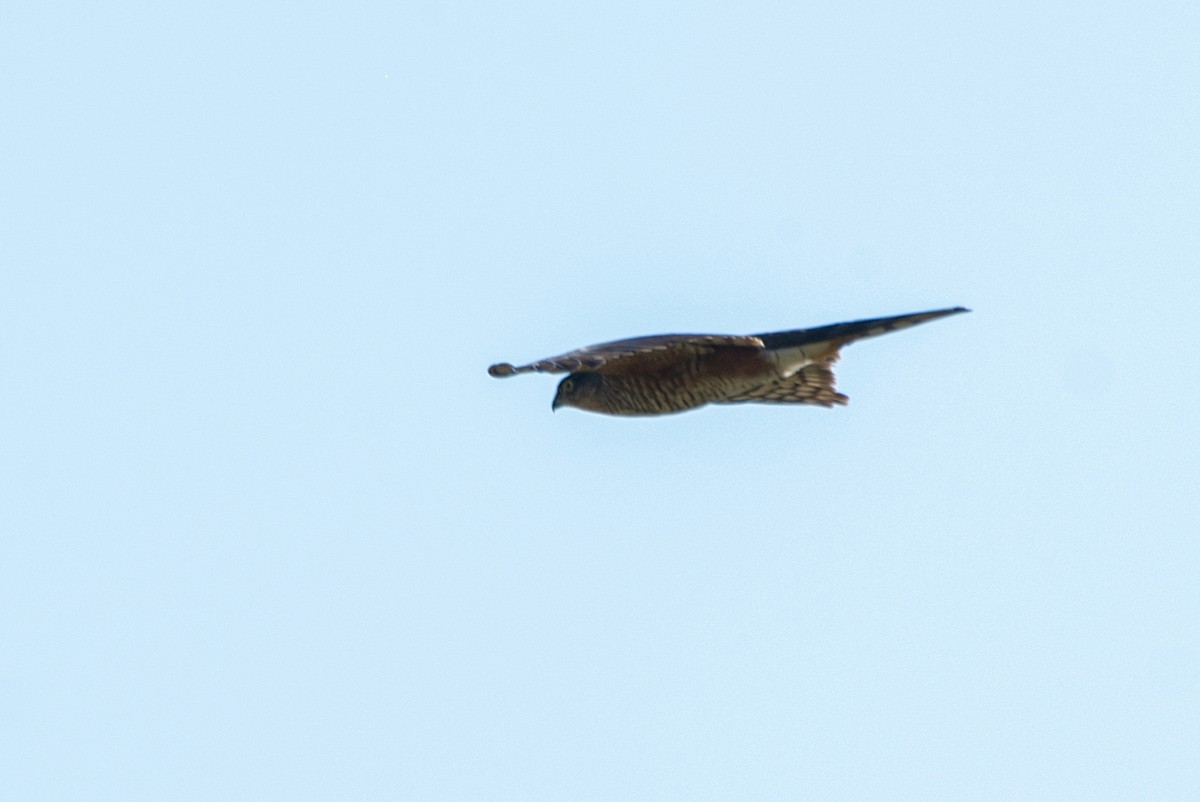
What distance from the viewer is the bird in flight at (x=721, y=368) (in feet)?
41.2

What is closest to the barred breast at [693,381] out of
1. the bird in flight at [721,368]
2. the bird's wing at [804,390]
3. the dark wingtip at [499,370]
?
the bird in flight at [721,368]

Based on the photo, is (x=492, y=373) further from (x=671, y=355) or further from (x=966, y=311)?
(x=966, y=311)

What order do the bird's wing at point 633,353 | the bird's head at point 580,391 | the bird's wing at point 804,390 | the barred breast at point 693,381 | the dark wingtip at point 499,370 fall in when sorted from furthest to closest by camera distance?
the bird's head at point 580,391, the bird's wing at point 804,390, the barred breast at point 693,381, the bird's wing at point 633,353, the dark wingtip at point 499,370

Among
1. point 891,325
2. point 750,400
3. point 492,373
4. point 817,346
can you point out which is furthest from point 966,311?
point 492,373

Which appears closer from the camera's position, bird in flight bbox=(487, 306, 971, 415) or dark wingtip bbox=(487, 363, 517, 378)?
dark wingtip bbox=(487, 363, 517, 378)

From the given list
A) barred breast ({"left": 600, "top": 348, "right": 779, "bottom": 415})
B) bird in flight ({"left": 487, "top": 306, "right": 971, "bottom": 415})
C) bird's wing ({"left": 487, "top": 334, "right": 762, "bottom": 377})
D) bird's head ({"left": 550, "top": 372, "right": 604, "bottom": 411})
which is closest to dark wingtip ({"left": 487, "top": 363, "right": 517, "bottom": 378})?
bird's wing ({"left": 487, "top": 334, "right": 762, "bottom": 377})

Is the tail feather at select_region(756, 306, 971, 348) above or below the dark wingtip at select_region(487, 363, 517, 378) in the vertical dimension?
above

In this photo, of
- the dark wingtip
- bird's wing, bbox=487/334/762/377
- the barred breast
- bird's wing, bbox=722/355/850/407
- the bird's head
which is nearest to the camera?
the dark wingtip

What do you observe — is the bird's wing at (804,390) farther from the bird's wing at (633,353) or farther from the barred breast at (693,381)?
the bird's wing at (633,353)

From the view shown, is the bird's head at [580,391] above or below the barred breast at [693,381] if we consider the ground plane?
above

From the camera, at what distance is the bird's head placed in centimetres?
1398

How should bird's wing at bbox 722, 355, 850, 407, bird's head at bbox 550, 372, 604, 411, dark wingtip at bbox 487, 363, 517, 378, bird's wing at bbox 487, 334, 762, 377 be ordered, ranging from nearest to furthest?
dark wingtip at bbox 487, 363, 517, 378 < bird's wing at bbox 487, 334, 762, 377 < bird's wing at bbox 722, 355, 850, 407 < bird's head at bbox 550, 372, 604, 411

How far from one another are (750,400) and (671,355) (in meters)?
1.25

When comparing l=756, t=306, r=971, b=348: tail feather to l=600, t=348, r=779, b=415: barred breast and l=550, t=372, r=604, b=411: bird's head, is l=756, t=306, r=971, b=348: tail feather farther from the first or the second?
l=550, t=372, r=604, b=411: bird's head
